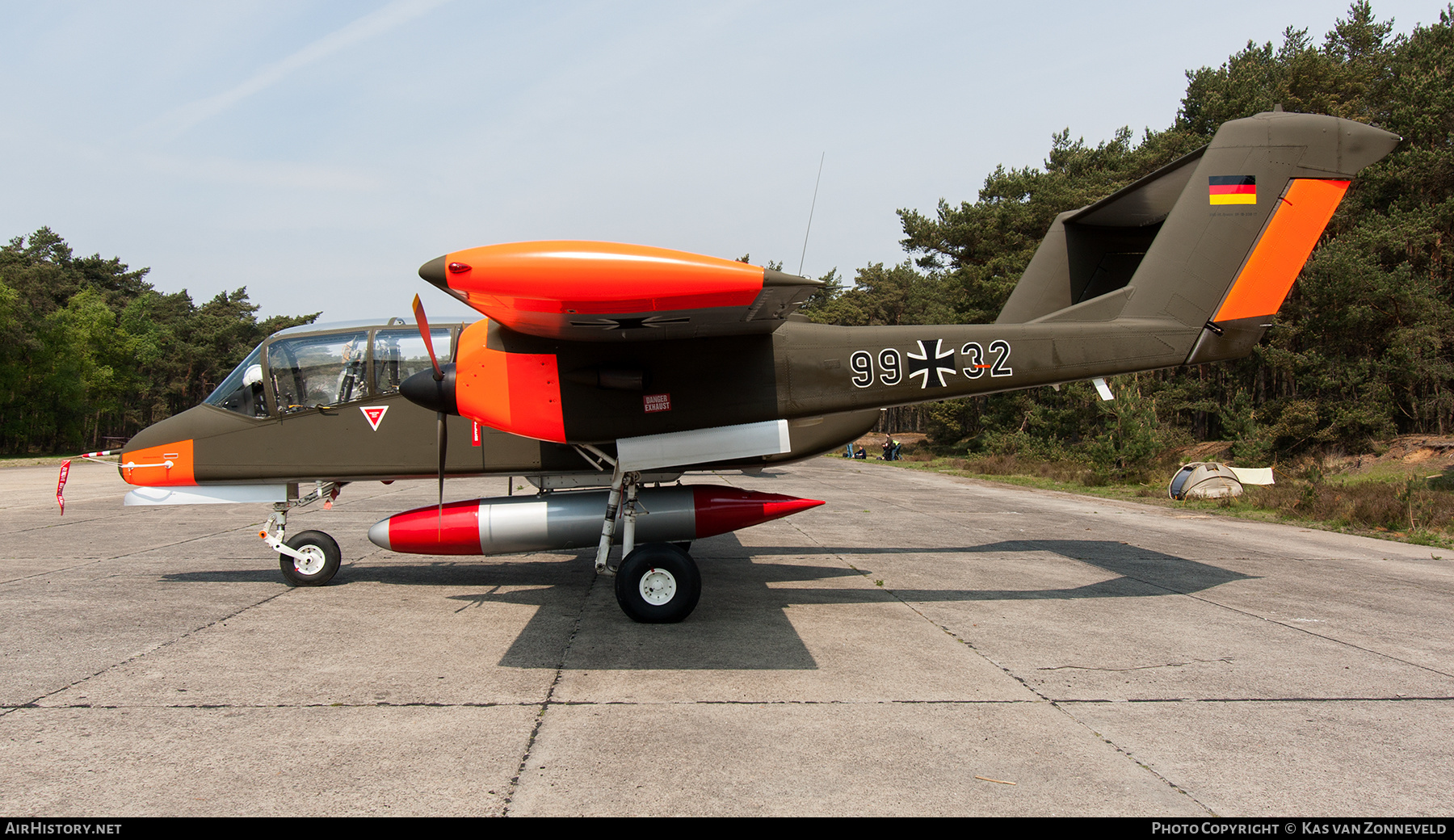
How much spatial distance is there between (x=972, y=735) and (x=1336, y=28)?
189ft

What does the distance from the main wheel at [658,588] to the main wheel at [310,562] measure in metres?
3.68

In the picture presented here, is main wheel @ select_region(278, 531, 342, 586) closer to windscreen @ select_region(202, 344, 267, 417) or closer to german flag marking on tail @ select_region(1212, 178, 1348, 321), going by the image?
windscreen @ select_region(202, 344, 267, 417)

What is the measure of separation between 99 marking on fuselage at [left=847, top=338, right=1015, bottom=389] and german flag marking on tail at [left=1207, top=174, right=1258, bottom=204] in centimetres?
330

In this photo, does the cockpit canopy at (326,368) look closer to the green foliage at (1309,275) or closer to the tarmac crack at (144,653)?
the tarmac crack at (144,653)

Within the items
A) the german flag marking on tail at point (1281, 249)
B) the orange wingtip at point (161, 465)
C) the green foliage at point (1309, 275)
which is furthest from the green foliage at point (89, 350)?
the german flag marking on tail at point (1281, 249)

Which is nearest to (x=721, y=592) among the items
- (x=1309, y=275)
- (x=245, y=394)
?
(x=245, y=394)

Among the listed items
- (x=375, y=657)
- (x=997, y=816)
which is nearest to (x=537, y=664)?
(x=375, y=657)

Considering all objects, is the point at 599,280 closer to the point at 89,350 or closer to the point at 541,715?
the point at 541,715

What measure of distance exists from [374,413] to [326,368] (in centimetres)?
73

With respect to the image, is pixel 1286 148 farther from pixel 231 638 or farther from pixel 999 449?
pixel 999 449

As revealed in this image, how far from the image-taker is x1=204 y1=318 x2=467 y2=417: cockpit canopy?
814cm

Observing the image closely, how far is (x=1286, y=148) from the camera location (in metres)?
8.10

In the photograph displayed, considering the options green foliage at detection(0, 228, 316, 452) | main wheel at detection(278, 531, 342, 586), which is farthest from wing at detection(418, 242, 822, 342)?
green foliage at detection(0, 228, 316, 452)

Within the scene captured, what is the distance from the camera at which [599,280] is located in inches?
204
